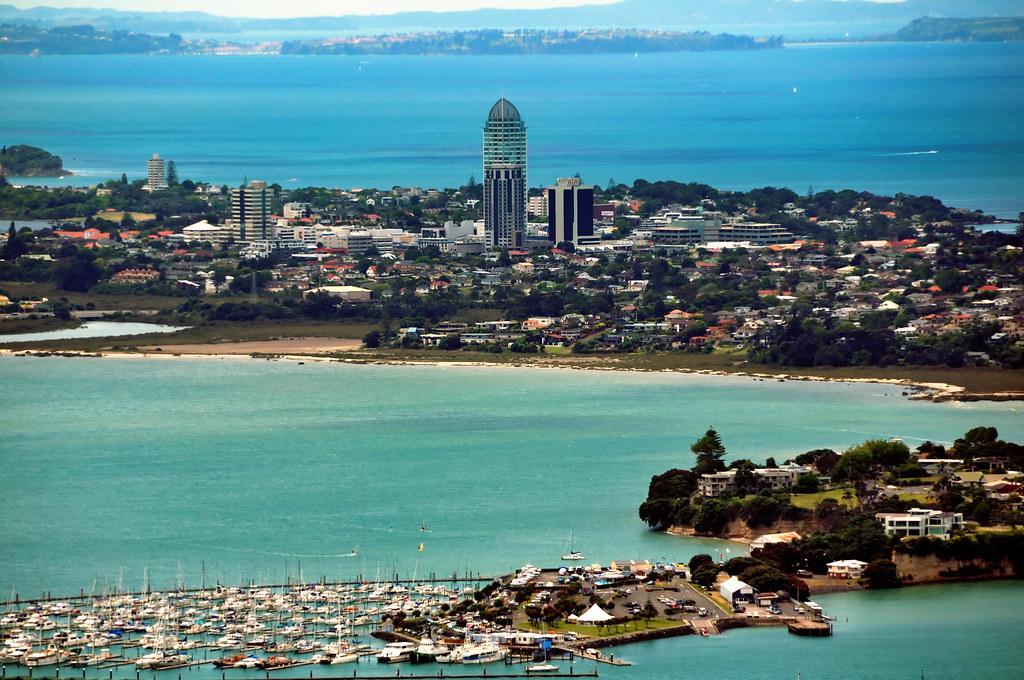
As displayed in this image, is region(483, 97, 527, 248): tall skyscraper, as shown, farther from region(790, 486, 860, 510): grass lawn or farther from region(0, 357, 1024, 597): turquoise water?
region(790, 486, 860, 510): grass lawn

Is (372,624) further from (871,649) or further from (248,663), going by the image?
(871,649)

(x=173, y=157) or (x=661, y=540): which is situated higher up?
(x=173, y=157)

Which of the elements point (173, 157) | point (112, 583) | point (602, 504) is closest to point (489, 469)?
point (602, 504)

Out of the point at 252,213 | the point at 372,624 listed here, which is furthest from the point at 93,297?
the point at 372,624

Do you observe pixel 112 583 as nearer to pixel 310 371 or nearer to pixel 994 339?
pixel 310 371

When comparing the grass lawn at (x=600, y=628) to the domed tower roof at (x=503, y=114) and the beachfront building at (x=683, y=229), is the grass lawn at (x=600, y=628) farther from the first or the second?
the domed tower roof at (x=503, y=114)

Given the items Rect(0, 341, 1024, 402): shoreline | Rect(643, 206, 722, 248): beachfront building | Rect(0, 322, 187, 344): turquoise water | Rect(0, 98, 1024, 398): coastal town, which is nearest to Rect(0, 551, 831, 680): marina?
Rect(0, 341, 1024, 402): shoreline

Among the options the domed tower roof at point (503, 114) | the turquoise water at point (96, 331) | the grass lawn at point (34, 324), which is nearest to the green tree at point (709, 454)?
the turquoise water at point (96, 331)
